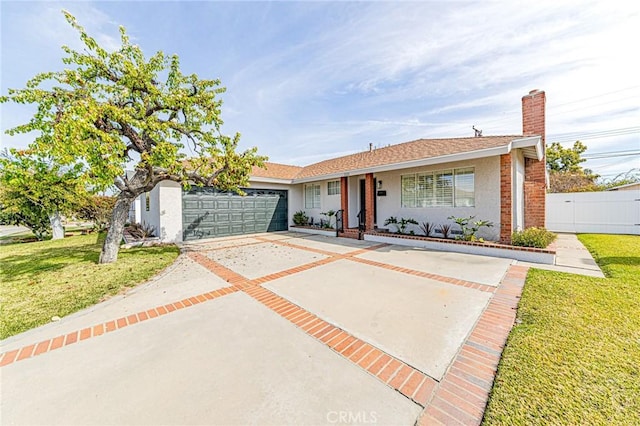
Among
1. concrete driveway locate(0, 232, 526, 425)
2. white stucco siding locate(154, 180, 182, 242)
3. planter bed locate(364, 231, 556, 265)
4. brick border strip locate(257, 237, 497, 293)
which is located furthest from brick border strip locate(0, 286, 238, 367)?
white stucco siding locate(154, 180, 182, 242)

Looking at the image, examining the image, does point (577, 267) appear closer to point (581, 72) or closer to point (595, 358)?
point (595, 358)

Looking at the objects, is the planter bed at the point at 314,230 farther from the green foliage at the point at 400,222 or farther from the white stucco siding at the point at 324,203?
the green foliage at the point at 400,222

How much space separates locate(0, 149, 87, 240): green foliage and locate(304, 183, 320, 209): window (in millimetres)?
10218

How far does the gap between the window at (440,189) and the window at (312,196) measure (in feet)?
18.1

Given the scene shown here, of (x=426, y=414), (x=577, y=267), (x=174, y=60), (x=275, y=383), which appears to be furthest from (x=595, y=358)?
(x=174, y=60)

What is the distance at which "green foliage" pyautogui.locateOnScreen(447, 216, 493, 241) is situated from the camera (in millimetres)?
8188

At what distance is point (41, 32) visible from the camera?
271 inches

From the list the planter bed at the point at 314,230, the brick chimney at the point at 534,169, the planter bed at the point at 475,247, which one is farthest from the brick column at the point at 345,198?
the brick chimney at the point at 534,169

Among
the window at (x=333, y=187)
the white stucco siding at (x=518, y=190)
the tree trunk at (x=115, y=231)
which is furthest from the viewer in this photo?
the window at (x=333, y=187)

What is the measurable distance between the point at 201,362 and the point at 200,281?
307 cm

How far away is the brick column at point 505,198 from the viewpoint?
7.61 meters

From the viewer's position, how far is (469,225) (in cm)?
896

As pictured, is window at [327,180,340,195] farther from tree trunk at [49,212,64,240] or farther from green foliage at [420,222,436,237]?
tree trunk at [49,212,64,240]

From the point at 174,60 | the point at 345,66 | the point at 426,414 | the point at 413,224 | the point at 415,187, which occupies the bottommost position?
the point at 426,414
